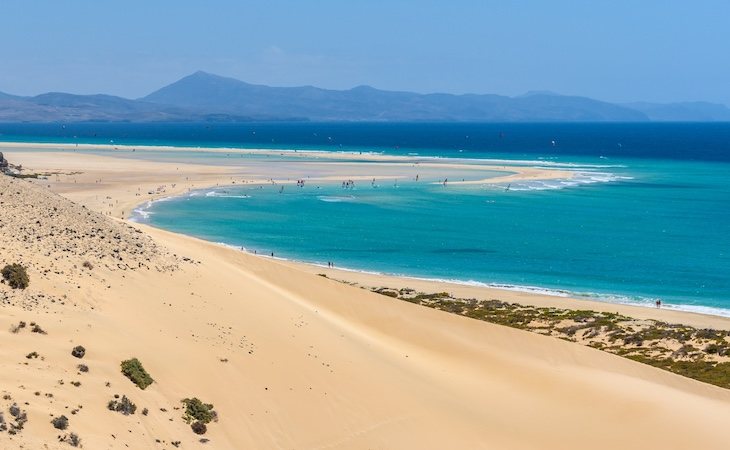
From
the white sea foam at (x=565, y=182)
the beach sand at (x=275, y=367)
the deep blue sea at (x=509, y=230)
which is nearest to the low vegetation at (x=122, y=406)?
the beach sand at (x=275, y=367)


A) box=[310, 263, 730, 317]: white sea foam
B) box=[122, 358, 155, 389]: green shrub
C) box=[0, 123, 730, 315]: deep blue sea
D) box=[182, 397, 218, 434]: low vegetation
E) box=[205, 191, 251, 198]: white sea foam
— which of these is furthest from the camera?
box=[205, 191, 251, 198]: white sea foam

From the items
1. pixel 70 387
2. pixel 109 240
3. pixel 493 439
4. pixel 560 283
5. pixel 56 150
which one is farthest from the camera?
pixel 56 150

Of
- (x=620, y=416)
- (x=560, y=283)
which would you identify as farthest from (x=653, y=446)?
(x=560, y=283)

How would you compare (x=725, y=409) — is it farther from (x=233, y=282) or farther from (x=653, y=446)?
(x=233, y=282)

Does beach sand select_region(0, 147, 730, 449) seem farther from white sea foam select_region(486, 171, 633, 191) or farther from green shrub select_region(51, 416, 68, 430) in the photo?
white sea foam select_region(486, 171, 633, 191)

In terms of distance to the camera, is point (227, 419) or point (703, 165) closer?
point (227, 419)

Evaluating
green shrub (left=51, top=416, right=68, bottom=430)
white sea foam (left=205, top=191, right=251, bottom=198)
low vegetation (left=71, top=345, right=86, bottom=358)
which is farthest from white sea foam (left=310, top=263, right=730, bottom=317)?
white sea foam (left=205, top=191, right=251, bottom=198)
